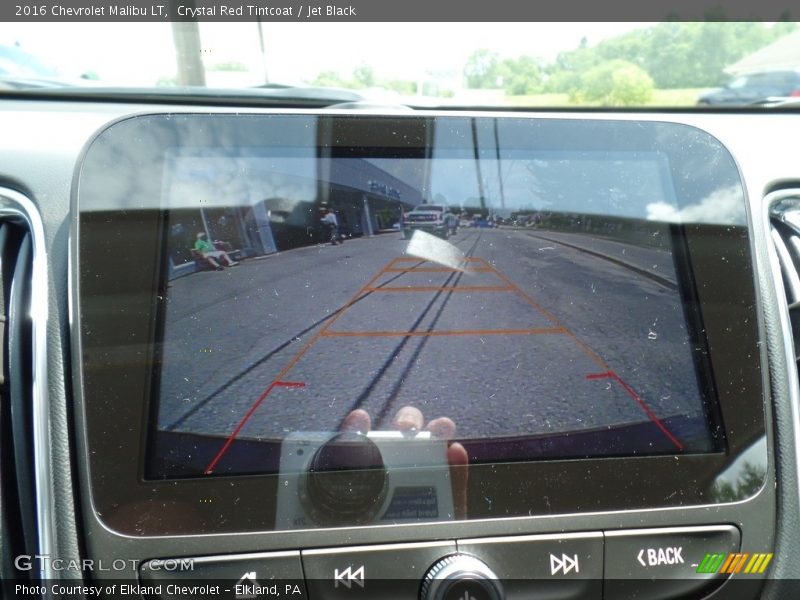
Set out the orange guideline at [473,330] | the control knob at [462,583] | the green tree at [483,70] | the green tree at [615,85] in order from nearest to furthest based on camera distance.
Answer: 1. the control knob at [462,583]
2. the orange guideline at [473,330]
3. the green tree at [483,70]
4. the green tree at [615,85]

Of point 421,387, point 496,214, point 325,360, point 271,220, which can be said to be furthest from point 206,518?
point 496,214

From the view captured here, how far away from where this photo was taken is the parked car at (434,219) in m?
1.58

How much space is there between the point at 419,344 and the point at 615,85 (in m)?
1.52

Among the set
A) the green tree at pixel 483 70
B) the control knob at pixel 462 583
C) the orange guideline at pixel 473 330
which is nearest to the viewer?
the control knob at pixel 462 583

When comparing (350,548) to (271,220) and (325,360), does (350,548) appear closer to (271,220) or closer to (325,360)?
(325,360)

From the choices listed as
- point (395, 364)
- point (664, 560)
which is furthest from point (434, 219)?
point (664, 560)

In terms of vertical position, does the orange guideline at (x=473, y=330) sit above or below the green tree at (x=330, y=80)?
below

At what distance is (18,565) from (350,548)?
2.75 feet

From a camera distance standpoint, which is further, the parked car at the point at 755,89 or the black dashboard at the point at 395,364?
the parked car at the point at 755,89

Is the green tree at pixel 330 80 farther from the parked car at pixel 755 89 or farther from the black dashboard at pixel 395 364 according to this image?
the parked car at pixel 755 89

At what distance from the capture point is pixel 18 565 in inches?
59.2

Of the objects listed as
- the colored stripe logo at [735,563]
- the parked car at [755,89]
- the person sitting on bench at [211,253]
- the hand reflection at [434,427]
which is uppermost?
the parked car at [755,89]

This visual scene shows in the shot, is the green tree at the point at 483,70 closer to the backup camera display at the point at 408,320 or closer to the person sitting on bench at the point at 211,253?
the backup camera display at the point at 408,320
